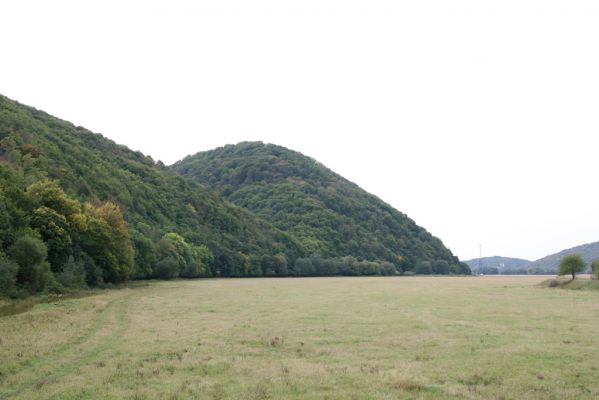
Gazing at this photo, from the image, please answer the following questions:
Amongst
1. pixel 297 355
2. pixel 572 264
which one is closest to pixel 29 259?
pixel 297 355

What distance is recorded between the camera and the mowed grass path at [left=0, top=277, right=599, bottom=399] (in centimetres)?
1736

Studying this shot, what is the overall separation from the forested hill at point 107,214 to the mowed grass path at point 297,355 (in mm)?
20456

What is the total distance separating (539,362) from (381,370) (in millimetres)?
6593

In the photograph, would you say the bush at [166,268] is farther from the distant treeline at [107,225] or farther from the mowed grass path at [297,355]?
the mowed grass path at [297,355]

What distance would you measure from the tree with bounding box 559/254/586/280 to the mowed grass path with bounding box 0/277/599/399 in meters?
53.8

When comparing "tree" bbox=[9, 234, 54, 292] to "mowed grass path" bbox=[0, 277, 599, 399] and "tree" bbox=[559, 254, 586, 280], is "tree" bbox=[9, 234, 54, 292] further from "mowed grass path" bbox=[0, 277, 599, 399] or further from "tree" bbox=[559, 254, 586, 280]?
"tree" bbox=[559, 254, 586, 280]

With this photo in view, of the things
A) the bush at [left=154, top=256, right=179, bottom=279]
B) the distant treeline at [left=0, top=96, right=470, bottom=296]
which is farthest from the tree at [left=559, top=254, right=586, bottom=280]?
the distant treeline at [left=0, top=96, right=470, bottom=296]

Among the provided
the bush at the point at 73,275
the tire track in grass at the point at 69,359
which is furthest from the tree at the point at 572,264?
the tire track in grass at the point at 69,359

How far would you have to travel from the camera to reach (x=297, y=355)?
76.3 ft

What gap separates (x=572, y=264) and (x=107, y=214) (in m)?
72.2

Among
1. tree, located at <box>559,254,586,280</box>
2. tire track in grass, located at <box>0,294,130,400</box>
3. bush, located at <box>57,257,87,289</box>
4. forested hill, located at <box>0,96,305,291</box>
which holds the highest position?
forested hill, located at <box>0,96,305,291</box>

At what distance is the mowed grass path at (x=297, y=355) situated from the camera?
1736 centimetres

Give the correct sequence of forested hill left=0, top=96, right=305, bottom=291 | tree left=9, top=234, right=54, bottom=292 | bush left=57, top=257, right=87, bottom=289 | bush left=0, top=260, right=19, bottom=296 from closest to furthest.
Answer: bush left=0, top=260, right=19, bottom=296 → tree left=9, top=234, right=54, bottom=292 → bush left=57, top=257, right=87, bottom=289 → forested hill left=0, top=96, right=305, bottom=291

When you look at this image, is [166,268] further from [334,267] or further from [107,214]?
[334,267]
